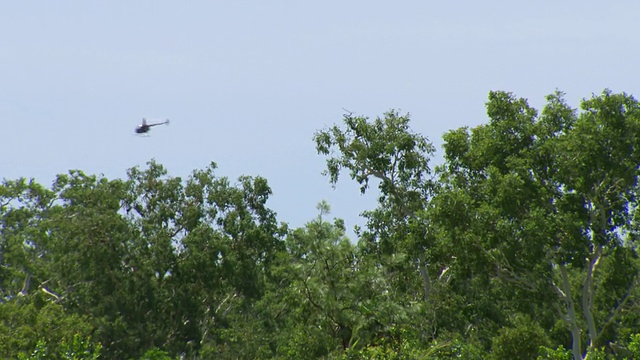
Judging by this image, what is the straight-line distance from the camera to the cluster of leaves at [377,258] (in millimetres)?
30312

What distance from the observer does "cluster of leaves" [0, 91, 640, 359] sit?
30.3 m

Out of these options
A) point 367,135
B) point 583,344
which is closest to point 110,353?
point 367,135

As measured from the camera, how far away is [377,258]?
41.5 meters

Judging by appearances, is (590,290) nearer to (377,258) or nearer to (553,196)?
(553,196)

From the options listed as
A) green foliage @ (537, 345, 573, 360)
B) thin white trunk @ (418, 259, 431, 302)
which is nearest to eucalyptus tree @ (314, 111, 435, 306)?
thin white trunk @ (418, 259, 431, 302)

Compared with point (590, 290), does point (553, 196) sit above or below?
above

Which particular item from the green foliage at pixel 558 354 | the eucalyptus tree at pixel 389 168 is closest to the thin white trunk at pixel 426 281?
the eucalyptus tree at pixel 389 168

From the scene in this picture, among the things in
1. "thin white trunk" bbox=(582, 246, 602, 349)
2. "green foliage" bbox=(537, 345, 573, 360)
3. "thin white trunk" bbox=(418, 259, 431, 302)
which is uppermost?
"thin white trunk" bbox=(418, 259, 431, 302)

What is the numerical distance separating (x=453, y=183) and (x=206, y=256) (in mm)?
19812

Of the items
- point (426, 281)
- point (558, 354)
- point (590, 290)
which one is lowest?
point (558, 354)

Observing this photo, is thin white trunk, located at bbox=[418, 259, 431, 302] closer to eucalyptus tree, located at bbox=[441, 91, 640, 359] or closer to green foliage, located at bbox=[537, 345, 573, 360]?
eucalyptus tree, located at bbox=[441, 91, 640, 359]

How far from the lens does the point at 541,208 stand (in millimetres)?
35156

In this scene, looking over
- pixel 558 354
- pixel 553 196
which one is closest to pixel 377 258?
pixel 553 196

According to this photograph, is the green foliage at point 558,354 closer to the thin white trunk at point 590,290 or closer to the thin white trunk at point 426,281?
the thin white trunk at point 590,290
